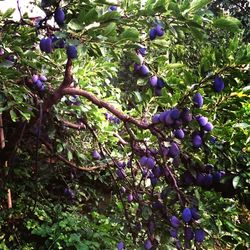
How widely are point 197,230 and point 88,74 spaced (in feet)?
3.87

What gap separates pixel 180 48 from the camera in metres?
2.34

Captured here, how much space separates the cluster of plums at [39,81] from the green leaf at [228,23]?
1.04m

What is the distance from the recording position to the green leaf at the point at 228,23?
3.97 ft

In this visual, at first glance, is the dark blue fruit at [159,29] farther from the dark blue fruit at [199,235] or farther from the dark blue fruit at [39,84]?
the dark blue fruit at [39,84]

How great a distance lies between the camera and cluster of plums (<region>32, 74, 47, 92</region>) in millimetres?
2002

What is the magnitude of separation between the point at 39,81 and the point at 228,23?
1080mm

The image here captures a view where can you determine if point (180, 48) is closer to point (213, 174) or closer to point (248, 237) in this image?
point (213, 174)

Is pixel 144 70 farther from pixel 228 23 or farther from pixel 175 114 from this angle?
pixel 228 23

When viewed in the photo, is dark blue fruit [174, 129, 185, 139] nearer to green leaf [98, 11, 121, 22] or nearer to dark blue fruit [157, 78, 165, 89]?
dark blue fruit [157, 78, 165, 89]

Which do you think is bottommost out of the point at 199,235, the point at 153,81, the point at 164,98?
the point at 199,235

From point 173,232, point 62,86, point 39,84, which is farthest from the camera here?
point 39,84

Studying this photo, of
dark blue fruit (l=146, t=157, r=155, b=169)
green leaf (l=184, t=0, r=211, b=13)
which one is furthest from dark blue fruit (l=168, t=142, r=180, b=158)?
green leaf (l=184, t=0, r=211, b=13)

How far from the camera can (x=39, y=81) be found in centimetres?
202

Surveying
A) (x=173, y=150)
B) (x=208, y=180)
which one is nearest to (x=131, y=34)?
(x=173, y=150)
